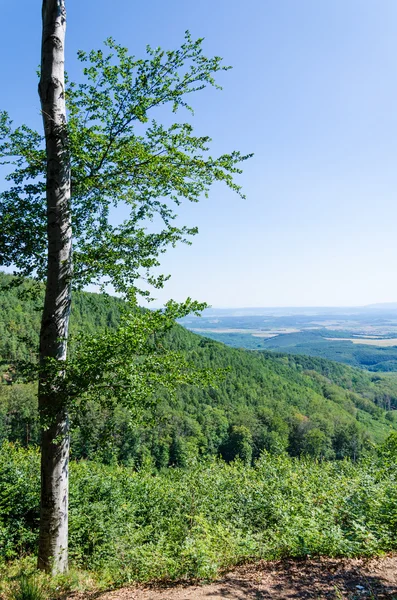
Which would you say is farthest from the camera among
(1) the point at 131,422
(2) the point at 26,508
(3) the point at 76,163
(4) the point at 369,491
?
(2) the point at 26,508

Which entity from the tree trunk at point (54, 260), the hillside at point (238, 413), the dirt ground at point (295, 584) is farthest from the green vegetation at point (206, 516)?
the hillside at point (238, 413)

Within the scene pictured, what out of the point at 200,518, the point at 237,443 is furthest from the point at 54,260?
the point at 237,443

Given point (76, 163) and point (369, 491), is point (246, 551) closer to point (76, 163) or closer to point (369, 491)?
point (369, 491)

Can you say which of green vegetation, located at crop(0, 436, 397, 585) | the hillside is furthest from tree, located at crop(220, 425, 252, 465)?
green vegetation, located at crop(0, 436, 397, 585)

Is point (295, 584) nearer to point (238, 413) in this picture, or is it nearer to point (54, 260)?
point (54, 260)

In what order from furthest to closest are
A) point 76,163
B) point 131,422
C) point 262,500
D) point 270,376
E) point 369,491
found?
point 270,376, point 262,500, point 369,491, point 76,163, point 131,422

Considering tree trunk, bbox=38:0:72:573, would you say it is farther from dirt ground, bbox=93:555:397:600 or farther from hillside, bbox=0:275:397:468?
hillside, bbox=0:275:397:468

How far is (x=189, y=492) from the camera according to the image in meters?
11.0

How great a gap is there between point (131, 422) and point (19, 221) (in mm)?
3732

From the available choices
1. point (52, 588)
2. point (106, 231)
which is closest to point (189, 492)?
point (52, 588)

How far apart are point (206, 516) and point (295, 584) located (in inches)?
219

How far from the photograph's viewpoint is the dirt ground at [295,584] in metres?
4.61

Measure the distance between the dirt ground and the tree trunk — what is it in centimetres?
129

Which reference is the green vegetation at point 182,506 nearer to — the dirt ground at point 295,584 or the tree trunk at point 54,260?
the dirt ground at point 295,584
